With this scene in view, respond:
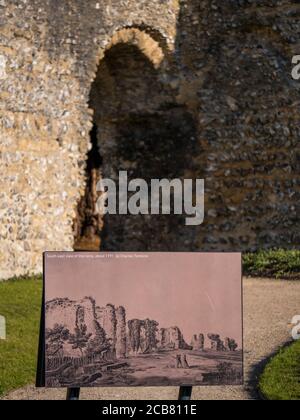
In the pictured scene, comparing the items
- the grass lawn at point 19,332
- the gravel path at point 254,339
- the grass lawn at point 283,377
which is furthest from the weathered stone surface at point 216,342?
the grass lawn at point 19,332

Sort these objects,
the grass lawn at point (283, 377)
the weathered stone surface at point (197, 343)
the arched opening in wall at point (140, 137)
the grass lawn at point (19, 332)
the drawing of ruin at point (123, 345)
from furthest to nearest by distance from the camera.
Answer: the arched opening in wall at point (140, 137) < the grass lawn at point (19, 332) < the grass lawn at point (283, 377) < the weathered stone surface at point (197, 343) < the drawing of ruin at point (123, 345)

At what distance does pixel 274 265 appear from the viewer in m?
16.1

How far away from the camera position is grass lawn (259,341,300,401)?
9.19 m

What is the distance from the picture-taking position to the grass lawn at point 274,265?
51.5ft

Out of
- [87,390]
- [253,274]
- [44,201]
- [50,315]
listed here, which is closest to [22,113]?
[44,201]

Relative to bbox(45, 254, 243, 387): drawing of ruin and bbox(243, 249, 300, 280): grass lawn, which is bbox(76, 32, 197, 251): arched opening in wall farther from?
bbox(45, 254, 243, 387): drawing of ruin

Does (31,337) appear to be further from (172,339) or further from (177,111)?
(177,111)

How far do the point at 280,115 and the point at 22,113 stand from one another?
4669mm

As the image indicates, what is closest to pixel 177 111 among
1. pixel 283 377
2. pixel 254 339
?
pixel 254 339

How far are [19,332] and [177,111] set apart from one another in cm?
815

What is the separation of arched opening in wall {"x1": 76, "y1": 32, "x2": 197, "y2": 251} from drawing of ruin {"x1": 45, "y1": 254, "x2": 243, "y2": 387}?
432 inches

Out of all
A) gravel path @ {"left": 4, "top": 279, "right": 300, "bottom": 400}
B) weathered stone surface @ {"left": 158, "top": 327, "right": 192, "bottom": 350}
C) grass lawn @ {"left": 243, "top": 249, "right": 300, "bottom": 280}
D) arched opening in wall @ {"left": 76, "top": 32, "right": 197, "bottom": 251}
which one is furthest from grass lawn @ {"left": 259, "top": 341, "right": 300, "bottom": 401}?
arched opening in wall @ {"left": 76, "top": 32, "right": 197, "bottom": 251}

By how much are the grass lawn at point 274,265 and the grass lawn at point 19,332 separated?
11.2 feet

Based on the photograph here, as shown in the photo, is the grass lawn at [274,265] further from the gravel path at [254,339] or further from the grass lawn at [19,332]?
the grass lawn at [19,332]
